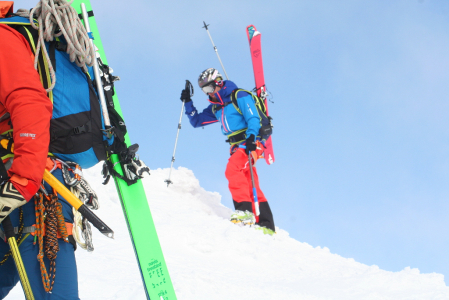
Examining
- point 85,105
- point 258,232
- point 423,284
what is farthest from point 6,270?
point 258,232

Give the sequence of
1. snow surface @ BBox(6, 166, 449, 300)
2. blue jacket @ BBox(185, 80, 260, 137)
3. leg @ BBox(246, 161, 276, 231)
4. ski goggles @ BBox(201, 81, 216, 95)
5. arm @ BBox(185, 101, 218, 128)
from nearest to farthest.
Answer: snow surface @ BBox(6, 166, 449, 300), blue jacket @ BBox(185, 80, 260, 137), leg @ BBox(246, 161, 276, 231), ski goggles @ BBox(201, 81, 216, 95), arm @ BBox(185, 101, 218, 128)

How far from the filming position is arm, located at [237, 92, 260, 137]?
320 inches

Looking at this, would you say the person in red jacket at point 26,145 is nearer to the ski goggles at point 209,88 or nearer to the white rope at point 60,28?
the white rope at point 60,28

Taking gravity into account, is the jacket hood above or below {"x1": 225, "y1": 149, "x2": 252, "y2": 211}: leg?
above

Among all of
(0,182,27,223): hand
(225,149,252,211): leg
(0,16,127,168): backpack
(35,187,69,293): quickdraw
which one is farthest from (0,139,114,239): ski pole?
(225,149,252,211): leg

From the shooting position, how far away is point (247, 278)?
4785mm

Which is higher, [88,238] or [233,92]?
[233,92]

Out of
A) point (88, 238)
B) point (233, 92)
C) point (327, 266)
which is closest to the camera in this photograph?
point (88, 238)

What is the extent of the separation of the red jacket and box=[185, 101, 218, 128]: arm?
24.6 feet

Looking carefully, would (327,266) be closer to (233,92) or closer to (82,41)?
(233,92)

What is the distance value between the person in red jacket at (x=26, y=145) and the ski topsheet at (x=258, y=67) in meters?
8.85

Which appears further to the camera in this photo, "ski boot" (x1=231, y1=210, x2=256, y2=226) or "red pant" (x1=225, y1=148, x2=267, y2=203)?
"red pant" (x1=225, y1=148, x2=267, y2=203)

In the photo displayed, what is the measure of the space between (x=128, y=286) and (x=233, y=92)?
5670mm

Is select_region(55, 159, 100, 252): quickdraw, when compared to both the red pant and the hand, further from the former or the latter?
the red pant
